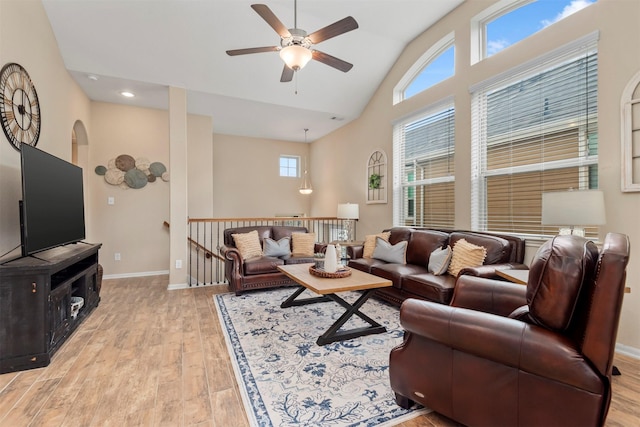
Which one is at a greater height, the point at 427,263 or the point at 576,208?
the point at 576,208

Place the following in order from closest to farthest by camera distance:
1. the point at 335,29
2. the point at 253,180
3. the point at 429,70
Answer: the point at 335,29 < the point at 429,70 < the point at 253,180

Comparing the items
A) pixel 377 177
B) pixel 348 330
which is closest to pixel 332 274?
pixel 348 330

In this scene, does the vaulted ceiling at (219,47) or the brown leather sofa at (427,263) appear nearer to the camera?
the brown leather sofa at (427,263)

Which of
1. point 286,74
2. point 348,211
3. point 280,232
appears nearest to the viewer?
point 286,74

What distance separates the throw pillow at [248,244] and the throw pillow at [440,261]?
2495mm

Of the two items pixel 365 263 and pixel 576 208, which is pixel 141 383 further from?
pixel 576 208

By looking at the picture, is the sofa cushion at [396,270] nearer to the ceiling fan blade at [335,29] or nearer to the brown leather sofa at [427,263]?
the brown leather sofa at [427,263]

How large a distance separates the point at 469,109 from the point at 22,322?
194 inches

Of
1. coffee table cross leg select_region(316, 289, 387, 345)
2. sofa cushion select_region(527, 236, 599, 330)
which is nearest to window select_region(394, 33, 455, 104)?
coffee table cross leg select_region(316, 289, 387, 345)

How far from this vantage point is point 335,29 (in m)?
2.47

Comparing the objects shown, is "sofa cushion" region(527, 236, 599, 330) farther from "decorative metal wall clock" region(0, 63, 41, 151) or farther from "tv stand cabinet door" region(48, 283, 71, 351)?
"decorative metal wall clock" region(0, 63, 41, 151)

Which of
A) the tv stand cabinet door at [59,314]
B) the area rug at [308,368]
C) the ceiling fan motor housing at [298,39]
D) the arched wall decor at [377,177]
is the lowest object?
the area rug at [308,368]

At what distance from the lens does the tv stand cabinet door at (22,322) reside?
7.09ft

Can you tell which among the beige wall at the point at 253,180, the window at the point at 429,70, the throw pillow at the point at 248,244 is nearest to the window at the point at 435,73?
the window at the point at 429,70
